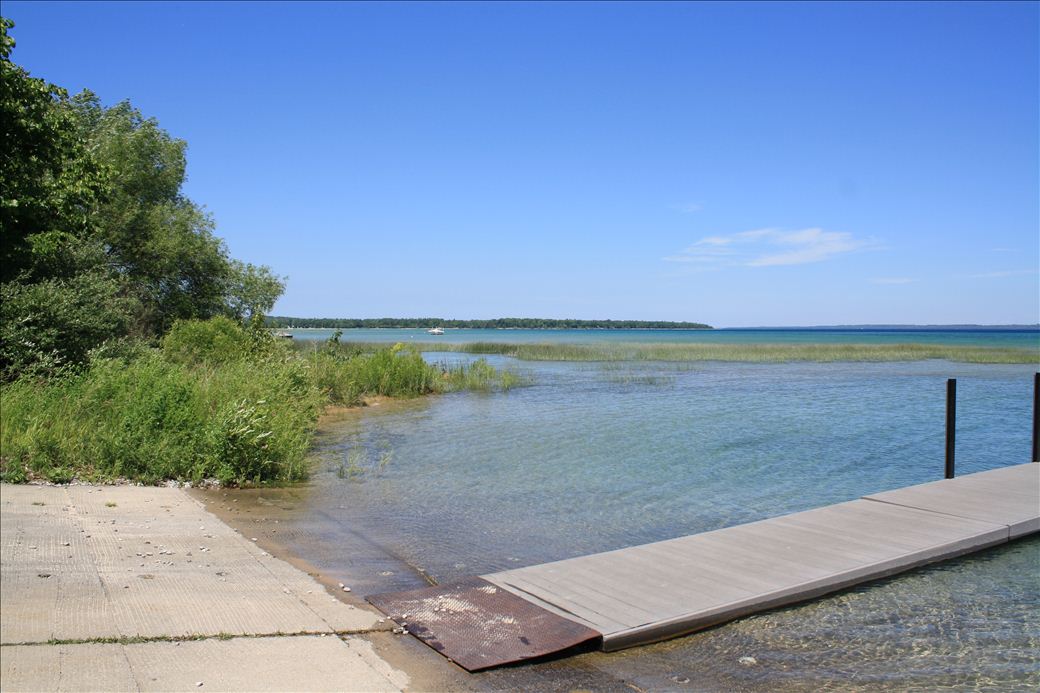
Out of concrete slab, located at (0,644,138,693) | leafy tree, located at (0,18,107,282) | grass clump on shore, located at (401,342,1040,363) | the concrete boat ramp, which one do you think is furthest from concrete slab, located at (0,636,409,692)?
grass clump on shore, located at (401,342,1040,363)

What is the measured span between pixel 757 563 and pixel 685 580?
0.90 m

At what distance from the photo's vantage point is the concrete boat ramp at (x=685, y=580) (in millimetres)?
5578

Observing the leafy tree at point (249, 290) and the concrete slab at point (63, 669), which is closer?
the concrete slab at point (63, 669)

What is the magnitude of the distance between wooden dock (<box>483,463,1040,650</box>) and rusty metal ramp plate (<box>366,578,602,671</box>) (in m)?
0.17

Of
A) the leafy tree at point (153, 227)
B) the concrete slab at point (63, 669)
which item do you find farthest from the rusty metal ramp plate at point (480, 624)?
the leafy tree at point (153, 227)

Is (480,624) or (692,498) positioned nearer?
(480,624)

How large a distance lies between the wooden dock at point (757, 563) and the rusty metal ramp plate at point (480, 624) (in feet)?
0.55

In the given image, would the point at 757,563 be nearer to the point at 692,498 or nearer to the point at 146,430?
the point at 692,498

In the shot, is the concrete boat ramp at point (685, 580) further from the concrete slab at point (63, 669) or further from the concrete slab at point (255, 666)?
the concrete slab at point (63, 669)

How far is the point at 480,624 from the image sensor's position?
5727mm

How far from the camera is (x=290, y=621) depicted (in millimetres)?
5250

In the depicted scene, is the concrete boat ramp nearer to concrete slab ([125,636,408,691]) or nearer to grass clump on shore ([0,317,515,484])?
concrete slab ([125,636,408,691])

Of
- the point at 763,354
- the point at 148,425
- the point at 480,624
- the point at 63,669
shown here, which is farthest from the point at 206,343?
the point at 763,354

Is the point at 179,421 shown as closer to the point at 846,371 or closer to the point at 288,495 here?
the point at 288,495
